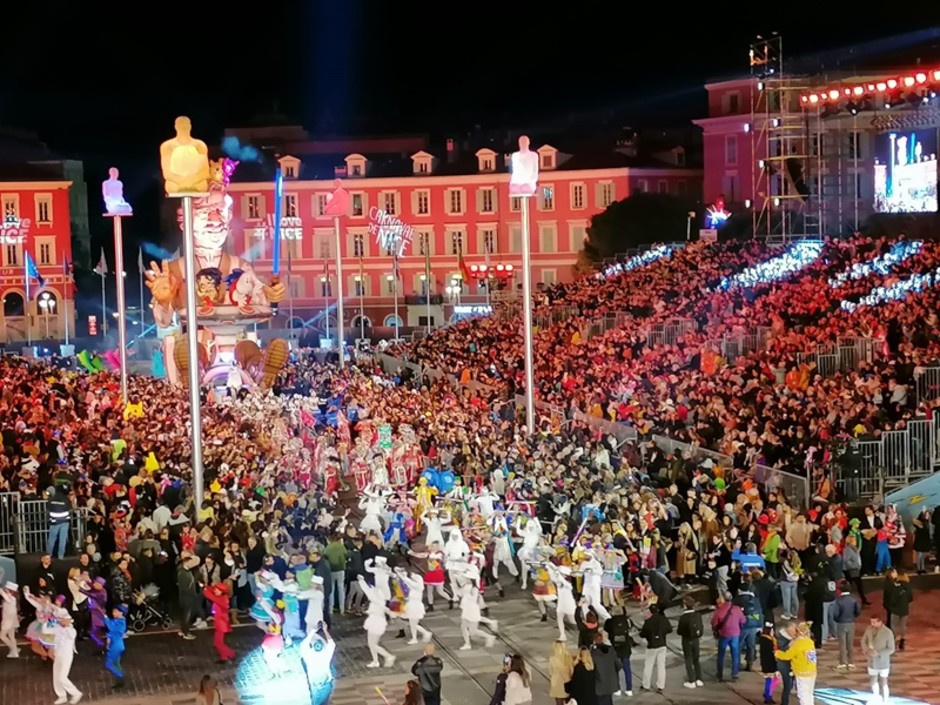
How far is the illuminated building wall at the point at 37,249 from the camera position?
3130 inches

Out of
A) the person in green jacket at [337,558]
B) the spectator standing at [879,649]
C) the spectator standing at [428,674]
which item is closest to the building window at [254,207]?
the person in green jacket at [337,558]

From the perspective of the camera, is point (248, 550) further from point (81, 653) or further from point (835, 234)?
point (835, 234)

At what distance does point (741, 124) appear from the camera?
73375 mm

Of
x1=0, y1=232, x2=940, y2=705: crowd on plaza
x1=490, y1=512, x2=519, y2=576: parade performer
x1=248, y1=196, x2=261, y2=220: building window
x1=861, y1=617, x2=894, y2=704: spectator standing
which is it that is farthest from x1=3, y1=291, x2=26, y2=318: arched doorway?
x1=861, y1=617, x2=894, y2=704: spectator standing

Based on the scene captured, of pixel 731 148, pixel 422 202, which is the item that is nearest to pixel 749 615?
pixel 731 148

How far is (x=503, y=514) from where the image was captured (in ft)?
70.4

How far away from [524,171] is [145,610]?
11.1 metres

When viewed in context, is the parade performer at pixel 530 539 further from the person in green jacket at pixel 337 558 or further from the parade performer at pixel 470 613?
the person in green jacket at pixel 337 558

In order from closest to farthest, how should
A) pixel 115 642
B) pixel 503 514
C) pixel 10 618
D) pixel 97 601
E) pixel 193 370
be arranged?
pixel 115 642
pixel 97 601
pixel 10 618
pixel 503 514
pixel 193 370

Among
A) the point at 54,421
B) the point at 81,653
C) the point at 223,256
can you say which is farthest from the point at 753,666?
the point at 223,256

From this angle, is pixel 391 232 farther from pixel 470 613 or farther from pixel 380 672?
pixel 380 672

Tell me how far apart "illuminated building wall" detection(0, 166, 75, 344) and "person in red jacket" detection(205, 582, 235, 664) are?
208 ft

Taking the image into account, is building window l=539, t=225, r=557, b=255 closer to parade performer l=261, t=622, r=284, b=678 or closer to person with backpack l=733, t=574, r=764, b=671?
person with backpack l=733, t=574, r=764, b=671

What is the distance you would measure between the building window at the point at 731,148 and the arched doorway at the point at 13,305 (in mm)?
39080
